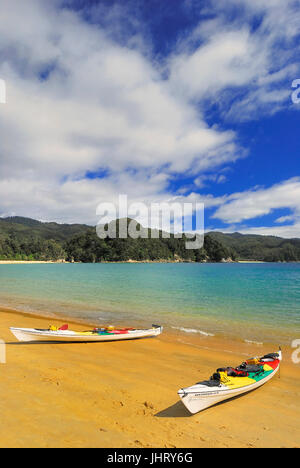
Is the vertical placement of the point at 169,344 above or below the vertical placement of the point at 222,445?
below

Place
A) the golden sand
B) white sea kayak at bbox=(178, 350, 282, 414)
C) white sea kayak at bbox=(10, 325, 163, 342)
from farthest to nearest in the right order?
1. white sea kayak at bbox=(10, 325, 163, 342)
2. white sea kayak at bbox=(178, 350, 282, 414)
3. the golden sand

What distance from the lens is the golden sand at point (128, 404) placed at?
223 inches

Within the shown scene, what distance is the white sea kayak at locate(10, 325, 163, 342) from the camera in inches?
519

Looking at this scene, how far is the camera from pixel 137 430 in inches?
235

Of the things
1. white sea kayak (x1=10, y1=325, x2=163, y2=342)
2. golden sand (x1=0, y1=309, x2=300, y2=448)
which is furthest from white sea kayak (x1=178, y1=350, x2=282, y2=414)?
white sea kayak (x1=10, y1=325, x2=163, y2=342)

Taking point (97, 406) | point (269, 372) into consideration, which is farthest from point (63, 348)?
point (269, 372)

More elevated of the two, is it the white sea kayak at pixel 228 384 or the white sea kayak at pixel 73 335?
the white sea kayak at pixel 228 384

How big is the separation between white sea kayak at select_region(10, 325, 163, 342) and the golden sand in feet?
2.39

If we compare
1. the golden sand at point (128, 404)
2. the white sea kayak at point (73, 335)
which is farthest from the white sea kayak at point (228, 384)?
the white sea kayak at point (73, 335)

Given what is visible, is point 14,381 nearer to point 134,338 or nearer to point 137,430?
point 137,430

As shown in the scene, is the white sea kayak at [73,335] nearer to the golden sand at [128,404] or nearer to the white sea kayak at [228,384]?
the golden sand at [128,404]

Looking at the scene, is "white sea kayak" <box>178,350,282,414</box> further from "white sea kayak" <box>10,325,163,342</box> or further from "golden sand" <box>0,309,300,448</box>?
"white sea kayak" <box>10,325,163,342</box>

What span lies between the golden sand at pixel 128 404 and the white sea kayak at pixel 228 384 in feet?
0.90
